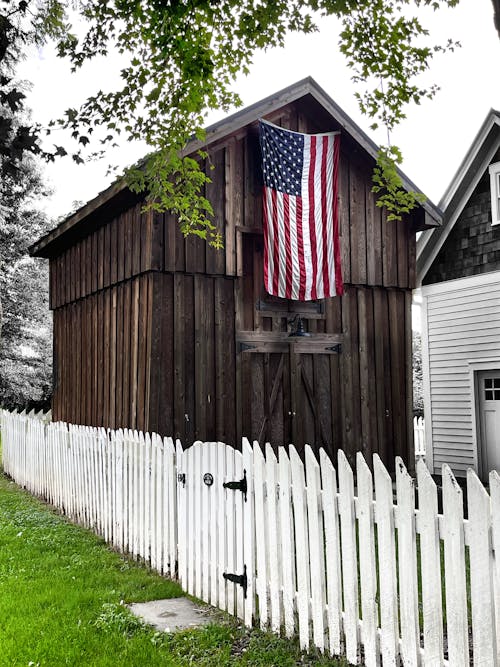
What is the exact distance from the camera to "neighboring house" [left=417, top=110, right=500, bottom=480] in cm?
1551

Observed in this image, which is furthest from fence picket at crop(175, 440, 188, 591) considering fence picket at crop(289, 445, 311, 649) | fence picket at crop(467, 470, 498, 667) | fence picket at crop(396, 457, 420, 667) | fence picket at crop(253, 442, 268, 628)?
fence picket at crop(467, 470, 498, 667)

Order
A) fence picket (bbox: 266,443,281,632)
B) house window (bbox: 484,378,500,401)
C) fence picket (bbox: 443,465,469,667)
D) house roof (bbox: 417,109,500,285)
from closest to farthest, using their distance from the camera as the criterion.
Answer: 1. fence picket (bbox: 443,465,469,667)
2. fence picket (bbox: 266,443,281,632)
3. house roof (bbox: 417,109,500,285)
4. house window (bbox: 484,378,500,401)

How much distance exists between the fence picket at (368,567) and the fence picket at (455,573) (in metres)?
0.67

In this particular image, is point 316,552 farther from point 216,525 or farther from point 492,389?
point 492,389

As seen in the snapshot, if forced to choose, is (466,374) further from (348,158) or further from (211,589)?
(211,589)

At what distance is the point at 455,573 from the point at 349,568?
96 cm

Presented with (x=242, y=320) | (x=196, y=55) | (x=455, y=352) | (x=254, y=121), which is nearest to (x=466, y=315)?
(x=455, y=352)

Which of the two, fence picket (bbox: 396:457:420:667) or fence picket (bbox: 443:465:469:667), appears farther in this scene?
fence picket (bbox: 396:457:420:667)

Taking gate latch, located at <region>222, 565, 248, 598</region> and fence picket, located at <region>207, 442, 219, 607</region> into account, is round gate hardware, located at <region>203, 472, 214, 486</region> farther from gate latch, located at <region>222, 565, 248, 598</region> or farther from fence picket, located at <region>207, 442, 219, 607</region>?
gate latch, located at <region>222, 565, 248, 598</region>

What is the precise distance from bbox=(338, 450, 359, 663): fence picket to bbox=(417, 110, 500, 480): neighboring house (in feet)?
38.6

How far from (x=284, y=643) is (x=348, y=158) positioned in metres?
10.8

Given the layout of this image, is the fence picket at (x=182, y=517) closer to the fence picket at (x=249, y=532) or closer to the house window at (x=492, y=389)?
the fence picket at (x=249, y=532)

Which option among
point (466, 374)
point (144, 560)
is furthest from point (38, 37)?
point (466, 374)

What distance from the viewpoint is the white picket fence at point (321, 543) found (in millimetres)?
3896
